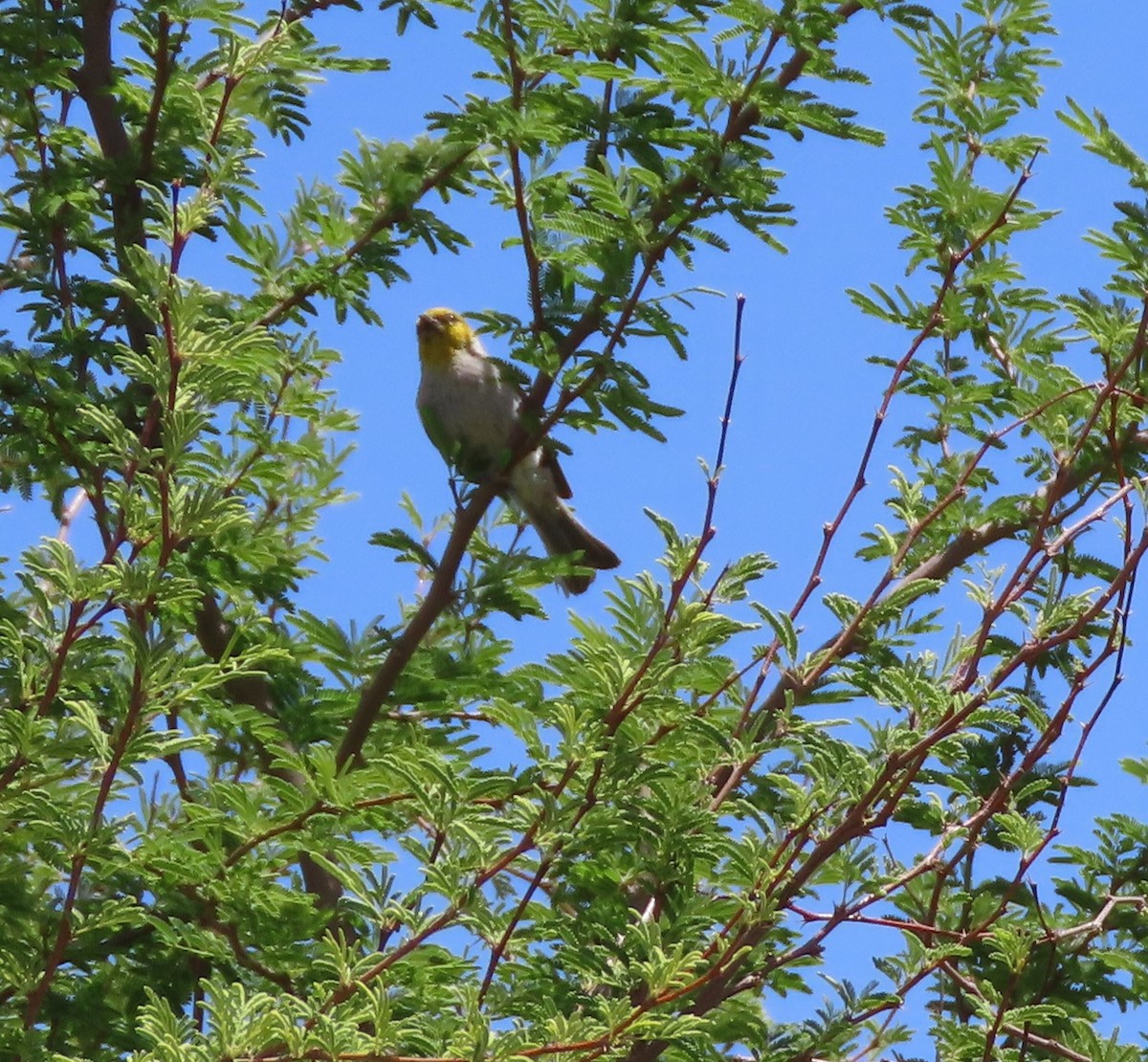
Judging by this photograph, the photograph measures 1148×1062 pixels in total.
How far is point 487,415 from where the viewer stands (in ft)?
22.3

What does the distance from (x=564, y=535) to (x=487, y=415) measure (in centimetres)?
62

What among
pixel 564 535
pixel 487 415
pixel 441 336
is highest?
pixel 441 336

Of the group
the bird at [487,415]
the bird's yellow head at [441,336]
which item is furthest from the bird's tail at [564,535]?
the bird's yellow head at [441,336]

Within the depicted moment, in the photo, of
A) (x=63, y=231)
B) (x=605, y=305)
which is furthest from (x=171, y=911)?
(x=63, y=231)

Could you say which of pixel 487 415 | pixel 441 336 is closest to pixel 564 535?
pixel 487 415

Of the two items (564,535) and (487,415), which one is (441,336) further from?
(564,535)

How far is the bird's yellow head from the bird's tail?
3.07 feet

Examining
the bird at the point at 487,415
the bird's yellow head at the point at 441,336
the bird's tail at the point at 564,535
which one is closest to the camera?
the bird at the point at 487,415

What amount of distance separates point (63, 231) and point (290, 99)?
0.84 metres

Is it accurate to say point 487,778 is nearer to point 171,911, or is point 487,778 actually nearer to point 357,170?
point 171,911

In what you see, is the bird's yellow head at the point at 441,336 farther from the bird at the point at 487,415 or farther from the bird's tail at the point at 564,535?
the bird's tail at the point at 564,535

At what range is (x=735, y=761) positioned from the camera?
3.24m

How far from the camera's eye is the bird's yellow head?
7.38m

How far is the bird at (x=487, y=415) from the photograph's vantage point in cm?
636
